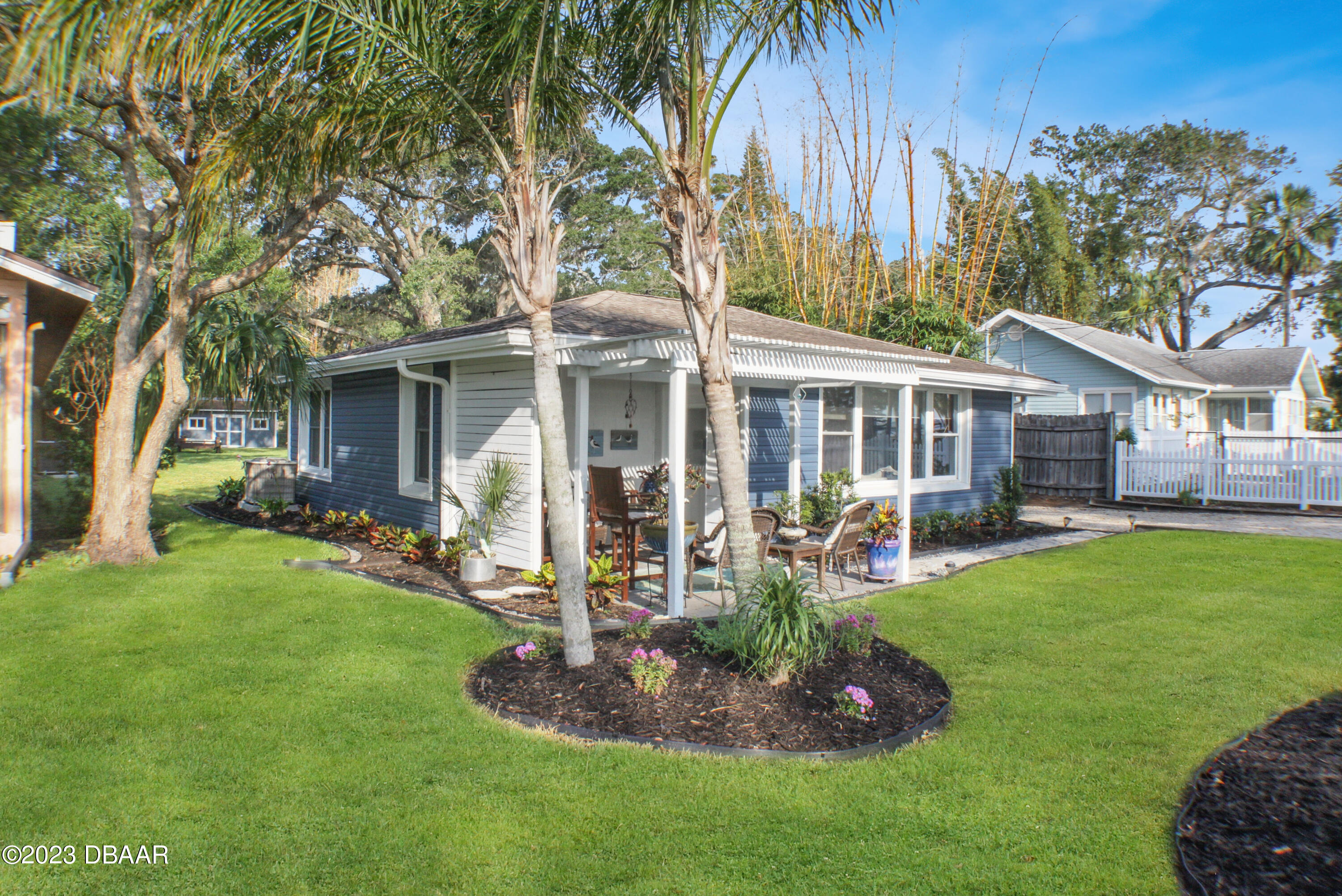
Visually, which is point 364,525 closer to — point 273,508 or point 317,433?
point 273,508

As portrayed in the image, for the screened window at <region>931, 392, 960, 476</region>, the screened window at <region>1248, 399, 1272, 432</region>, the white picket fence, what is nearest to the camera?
the screened window at <region>931, 392, 960, 476</region>

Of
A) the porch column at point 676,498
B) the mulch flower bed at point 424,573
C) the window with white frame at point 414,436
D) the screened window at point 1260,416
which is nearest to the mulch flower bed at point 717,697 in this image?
the mulch flower bed at point 424,573

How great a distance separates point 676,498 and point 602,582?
1213 millimetres

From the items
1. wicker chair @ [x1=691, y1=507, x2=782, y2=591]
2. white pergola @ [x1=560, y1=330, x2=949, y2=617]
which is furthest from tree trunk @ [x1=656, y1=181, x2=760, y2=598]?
wicker chair @ [x1=691, y1=507, x2=782, y2=591]

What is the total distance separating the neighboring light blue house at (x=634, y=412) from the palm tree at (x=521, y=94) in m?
1.63

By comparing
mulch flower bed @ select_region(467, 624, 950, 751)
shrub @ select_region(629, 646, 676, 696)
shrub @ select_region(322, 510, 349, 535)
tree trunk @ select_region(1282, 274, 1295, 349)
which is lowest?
mulch flower bed @ select_region(467, 624, 950, 751)

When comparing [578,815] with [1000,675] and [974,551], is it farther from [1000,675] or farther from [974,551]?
[974,551]

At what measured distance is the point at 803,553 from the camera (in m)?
7.59

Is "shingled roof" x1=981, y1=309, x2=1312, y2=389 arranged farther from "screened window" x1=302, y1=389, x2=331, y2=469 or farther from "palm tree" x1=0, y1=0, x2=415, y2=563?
"palm tree" x1=0, y1=0, x2=415, y2=563

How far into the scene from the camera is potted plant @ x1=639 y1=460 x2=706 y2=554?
839 cm

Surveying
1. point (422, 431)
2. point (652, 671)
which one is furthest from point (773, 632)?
point (422, 431)

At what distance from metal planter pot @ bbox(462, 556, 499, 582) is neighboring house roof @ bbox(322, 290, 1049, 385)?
2.32 meters

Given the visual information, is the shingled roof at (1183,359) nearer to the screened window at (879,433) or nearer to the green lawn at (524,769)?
the screened window at (879,433)

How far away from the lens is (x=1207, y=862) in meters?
3.04
